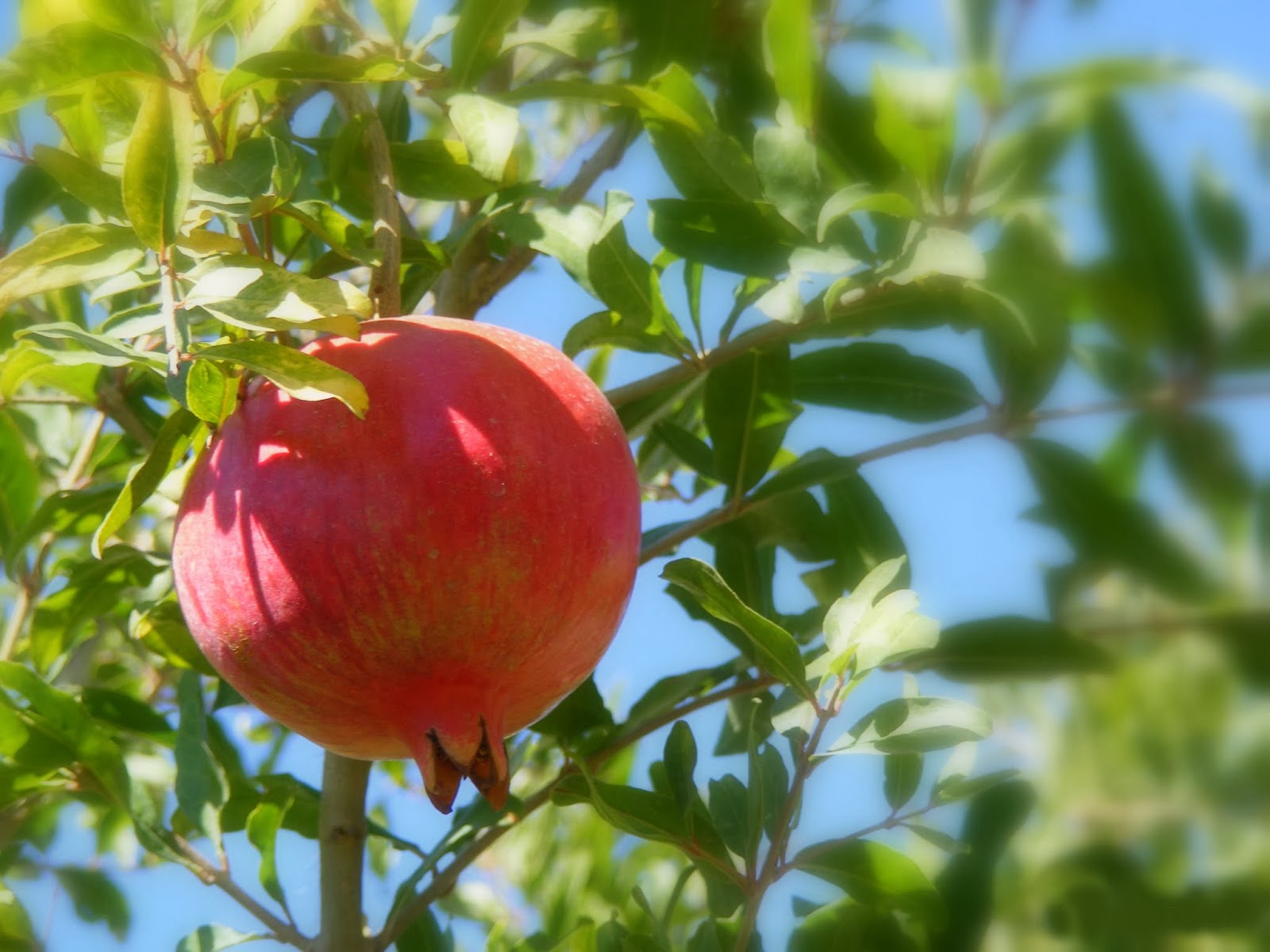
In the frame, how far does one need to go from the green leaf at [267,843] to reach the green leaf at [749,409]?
0.53m

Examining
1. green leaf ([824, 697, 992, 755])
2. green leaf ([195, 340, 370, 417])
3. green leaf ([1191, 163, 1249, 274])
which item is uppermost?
green leaf ([1191, 163, 1249, 274])

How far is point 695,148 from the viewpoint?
1.24 meters

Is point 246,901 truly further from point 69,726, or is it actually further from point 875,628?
point 875,628

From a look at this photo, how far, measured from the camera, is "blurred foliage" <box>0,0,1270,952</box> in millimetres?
893

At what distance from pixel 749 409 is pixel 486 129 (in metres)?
0.34

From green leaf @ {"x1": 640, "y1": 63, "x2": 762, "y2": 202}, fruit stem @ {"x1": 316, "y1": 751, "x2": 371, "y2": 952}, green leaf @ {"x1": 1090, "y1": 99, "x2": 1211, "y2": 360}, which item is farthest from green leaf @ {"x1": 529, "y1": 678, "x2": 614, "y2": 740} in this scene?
green leaf @ {"x1": 1090, "y1": 99, "x2": 1211, "y2": 360}

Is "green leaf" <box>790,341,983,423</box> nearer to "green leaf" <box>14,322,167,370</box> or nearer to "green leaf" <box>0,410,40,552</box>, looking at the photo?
"green leaf" <box>14,322,167,370</box>

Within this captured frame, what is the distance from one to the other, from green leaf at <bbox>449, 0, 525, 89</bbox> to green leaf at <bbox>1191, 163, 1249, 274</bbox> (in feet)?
2.18

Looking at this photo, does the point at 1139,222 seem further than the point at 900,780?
No

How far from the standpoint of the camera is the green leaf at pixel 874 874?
1.16 metres

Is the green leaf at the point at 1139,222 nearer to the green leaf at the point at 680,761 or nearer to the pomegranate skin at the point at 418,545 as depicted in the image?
the pomegranate skin at the point at 418,545

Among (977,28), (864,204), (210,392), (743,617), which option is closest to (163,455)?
(210,392)

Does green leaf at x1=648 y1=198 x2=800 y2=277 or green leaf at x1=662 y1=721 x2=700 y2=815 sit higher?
green leaf at x1=648 y1=198 x2=800 y2=277

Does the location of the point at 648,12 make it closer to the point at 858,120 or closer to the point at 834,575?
the point at 858,120
